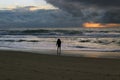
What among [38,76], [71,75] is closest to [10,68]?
[38,76]

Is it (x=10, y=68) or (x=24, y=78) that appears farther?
(x=10, y=68)

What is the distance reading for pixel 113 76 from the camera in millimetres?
10484

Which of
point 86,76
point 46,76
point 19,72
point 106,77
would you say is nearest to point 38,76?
point 46,76

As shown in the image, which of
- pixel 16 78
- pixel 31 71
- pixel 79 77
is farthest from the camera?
pixel 31 71

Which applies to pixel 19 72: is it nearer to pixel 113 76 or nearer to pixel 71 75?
pixel 71 75

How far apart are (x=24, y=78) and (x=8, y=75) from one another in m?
0.71

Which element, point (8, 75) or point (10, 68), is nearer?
point (8, 75)

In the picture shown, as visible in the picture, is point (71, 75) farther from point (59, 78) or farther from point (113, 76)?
point (113, 76)

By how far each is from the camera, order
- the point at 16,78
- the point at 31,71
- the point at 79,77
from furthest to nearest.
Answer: the point at 31,71, the point at 79,77, the point at 16,78

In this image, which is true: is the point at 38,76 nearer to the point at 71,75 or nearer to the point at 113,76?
the point at 71,75

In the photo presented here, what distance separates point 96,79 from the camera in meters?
9.73

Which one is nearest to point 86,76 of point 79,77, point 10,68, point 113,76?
point 79,77

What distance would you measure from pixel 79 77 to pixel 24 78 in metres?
2.03

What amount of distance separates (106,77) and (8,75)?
3.61 meters
